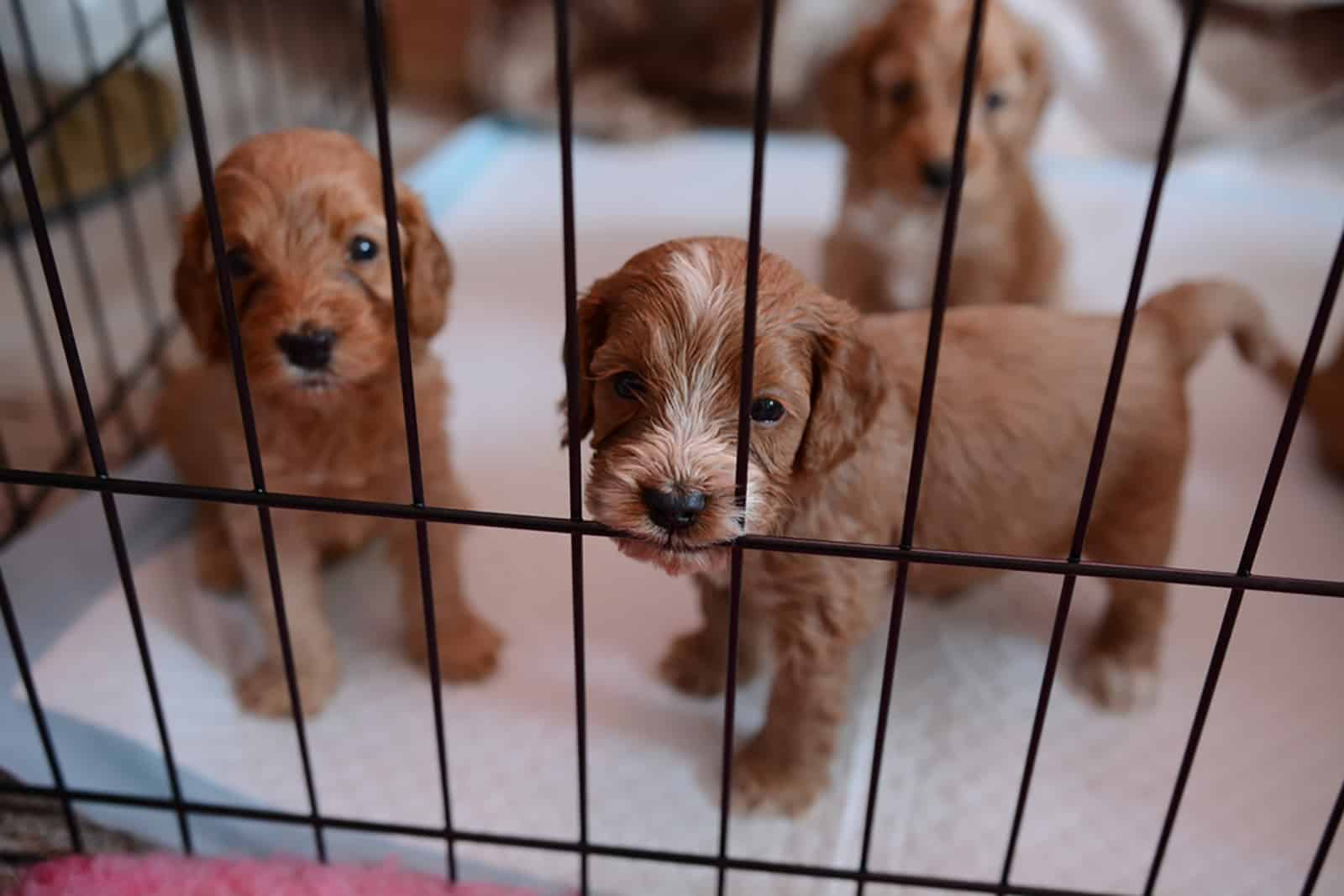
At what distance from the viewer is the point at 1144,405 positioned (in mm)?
1586

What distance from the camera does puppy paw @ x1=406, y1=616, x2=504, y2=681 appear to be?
1818 millimetres

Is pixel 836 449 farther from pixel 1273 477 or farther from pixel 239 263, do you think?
pixel 239 263

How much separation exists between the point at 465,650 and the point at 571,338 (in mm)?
880

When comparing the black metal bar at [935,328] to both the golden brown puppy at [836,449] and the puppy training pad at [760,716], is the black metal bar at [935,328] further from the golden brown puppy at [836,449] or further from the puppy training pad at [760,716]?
the puppy training pad at [760,716]

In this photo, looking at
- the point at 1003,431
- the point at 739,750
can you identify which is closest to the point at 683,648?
the point at 739,750

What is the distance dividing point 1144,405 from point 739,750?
2.39 feet

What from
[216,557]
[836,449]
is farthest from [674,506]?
[216,557]

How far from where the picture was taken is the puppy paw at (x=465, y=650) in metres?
1.82

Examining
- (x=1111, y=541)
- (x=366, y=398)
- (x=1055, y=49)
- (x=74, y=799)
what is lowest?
(x=74, y=799)

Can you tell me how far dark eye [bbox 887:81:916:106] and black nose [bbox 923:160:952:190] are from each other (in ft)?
0.54

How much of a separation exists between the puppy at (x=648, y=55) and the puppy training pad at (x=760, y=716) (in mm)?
1466

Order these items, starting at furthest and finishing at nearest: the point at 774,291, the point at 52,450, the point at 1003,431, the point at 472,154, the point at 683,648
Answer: the point at 472,154
the point at 52,450
the point at 683,648
the point at 1003,431
the point at 774,291

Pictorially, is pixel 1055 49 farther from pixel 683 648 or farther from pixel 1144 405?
pixel 683 648

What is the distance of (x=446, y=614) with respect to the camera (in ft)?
→ 5.97
